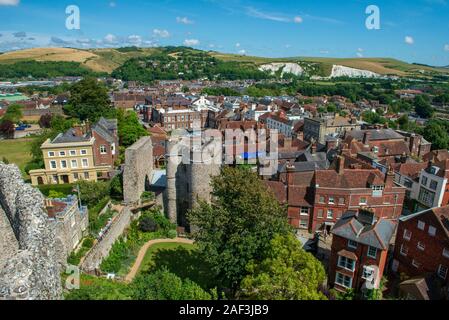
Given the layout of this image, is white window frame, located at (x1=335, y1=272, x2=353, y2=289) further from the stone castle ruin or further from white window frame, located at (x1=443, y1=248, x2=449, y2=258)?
the stone castle ruin

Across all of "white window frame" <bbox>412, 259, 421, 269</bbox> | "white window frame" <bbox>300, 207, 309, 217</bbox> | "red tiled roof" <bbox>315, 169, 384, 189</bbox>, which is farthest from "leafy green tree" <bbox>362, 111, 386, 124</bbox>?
"white window frame" <bbox>412, 259, 421, 269</bbox>

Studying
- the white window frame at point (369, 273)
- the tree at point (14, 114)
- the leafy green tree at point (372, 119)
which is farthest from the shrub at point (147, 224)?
the leafy green tree at point (372, 119)

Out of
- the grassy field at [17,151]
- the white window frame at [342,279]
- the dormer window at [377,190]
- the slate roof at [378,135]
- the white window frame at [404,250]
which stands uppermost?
the slate roof at [378,135]

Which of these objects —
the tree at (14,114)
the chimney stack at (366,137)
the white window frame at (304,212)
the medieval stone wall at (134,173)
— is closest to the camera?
the medieval stone wall at (134,173)

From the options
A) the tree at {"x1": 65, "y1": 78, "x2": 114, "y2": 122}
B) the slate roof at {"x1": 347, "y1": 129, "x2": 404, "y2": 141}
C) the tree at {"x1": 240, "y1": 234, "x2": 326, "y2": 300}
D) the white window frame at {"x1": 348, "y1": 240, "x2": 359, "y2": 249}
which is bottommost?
the white window frame at {"x1": 348, "y1": 240, "x2": 359, "y2": 249}

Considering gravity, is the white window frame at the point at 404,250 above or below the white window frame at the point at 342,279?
above

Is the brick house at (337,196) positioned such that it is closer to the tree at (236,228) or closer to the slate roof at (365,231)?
the slate roof at (365,231)
